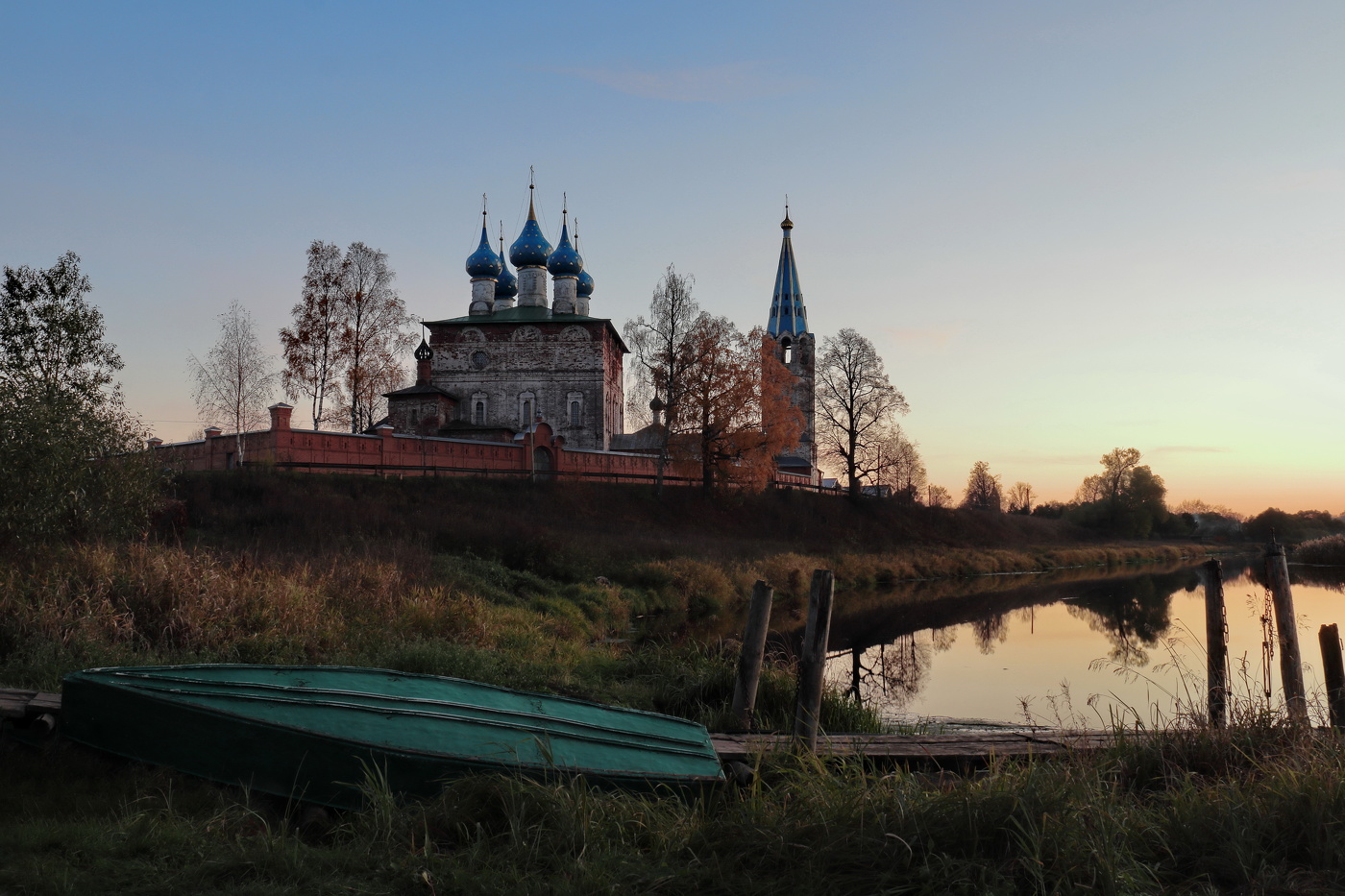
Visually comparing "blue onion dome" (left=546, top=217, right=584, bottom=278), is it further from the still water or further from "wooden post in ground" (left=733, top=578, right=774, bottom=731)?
"wooden post in ground" (left=733, top=578, right=774, bottom=731)

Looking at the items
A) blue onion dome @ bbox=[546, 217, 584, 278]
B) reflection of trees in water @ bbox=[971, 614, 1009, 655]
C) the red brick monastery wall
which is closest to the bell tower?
blue onion dome @ bbox=[546, 217, 584, 278]

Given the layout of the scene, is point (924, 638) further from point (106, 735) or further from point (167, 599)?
point (106, 735)

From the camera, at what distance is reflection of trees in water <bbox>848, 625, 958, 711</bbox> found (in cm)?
1104

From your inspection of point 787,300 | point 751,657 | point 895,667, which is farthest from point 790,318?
point 751,657

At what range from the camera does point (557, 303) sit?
1636 inches

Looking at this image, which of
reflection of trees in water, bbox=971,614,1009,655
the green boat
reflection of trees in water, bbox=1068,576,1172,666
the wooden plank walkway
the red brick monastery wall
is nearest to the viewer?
the green boat

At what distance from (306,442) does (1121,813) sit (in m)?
25.4

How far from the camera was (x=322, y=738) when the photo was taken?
4535 mm

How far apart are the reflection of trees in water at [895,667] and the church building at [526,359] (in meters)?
23.2

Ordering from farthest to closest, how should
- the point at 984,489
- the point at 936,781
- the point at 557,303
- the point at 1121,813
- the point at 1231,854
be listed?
the point at 984,489 → the point at 557,303 → the point at 936,781 → the point at 1121,813 → the point at 1231,854

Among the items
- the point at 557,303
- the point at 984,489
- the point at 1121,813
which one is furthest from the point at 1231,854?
the point at 984,489

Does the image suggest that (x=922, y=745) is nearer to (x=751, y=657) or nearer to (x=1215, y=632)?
(x=751, y=657)

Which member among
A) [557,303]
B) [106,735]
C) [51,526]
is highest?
[557,303]

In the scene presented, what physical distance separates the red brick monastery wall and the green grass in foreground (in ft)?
68.6
